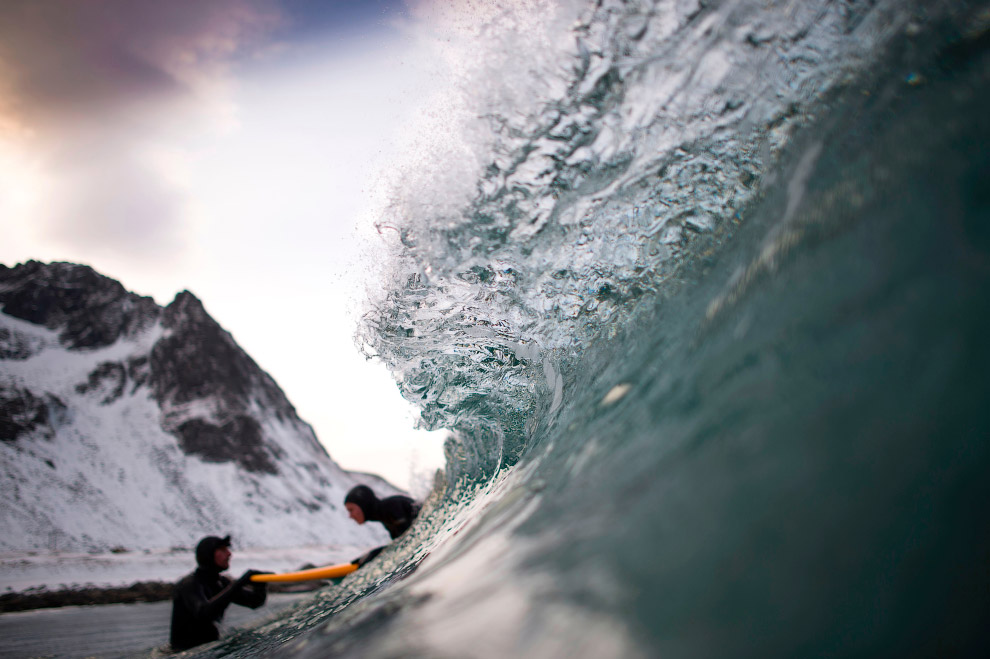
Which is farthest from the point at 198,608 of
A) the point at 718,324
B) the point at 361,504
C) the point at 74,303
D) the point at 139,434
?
the point at 74,303

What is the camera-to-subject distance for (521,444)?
8.01 feet

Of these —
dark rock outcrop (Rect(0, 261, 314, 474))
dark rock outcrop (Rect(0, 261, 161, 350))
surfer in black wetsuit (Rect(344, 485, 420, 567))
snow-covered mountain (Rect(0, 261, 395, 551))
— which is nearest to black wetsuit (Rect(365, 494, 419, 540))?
surfer in black wetsuit (Rect(344, 485, 420, 567))

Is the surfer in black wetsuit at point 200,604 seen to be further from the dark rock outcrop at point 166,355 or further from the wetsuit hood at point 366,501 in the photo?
the dark rock outcrop at point 166,355

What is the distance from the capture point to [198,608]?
2701mm

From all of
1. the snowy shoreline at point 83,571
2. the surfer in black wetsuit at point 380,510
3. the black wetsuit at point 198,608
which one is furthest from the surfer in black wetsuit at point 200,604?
the snowy shoreline at point 83,571

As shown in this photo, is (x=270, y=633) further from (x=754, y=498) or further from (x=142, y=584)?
(x=142, y=584)

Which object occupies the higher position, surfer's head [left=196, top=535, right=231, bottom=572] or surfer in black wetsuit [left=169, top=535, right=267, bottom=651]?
surfer's head [left=196, top=535, right=231, bottom=572]

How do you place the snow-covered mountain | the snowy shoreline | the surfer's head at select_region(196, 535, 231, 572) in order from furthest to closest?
1. the snow-covered mountain
2. the snowy shoreline
3. the surfer's head at select_region(196, 535, 231, 572)

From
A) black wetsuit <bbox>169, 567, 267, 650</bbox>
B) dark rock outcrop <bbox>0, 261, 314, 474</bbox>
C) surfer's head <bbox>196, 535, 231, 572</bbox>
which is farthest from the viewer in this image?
dark rock outcrop <bbox>0, 261, 314, 474</bbox>

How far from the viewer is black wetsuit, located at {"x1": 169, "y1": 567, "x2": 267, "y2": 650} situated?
270cm

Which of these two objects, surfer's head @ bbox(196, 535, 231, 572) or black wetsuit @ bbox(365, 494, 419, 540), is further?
black wetsuit @ bbox(365, 494, 419, 540)

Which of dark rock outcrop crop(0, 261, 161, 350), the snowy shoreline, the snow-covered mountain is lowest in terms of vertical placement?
the snowy shoreline

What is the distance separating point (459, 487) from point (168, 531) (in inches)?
1269

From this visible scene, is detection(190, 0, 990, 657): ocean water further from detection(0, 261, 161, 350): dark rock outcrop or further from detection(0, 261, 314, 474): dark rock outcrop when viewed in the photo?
detection(0, 261, 161, 350): dark rock outcrop
